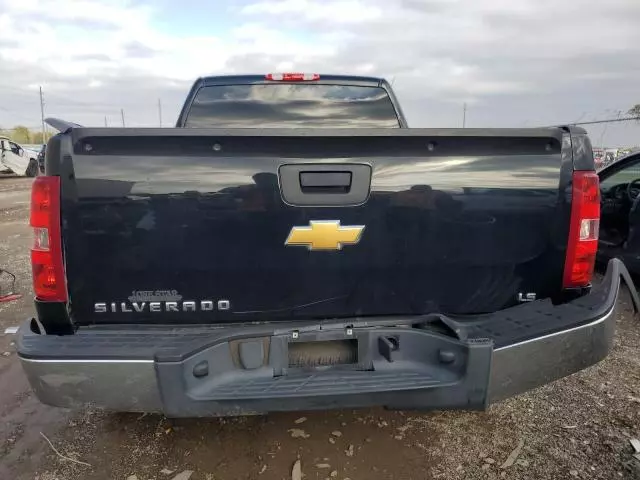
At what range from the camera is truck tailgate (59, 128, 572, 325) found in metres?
2.24

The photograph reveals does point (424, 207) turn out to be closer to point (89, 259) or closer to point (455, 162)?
point (455, 162)

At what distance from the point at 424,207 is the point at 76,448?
2.42m

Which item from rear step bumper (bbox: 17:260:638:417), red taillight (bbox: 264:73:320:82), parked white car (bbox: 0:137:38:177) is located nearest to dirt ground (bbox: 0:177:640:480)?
rear step bumper (bbox: 17:260:638:417)

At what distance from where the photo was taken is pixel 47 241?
7.30 feet

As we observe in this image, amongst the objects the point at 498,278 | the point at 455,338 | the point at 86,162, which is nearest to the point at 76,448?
the point at 86,162

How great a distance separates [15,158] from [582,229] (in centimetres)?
2604

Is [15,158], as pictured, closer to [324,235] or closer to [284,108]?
[284,108]

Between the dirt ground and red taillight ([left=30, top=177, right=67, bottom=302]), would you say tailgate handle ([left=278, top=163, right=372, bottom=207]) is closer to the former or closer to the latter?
red taillight ([left=30, top=177, right=67, bottom=302])

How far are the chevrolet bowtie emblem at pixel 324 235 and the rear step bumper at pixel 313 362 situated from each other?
38cm

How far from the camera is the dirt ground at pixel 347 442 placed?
271 centimetres

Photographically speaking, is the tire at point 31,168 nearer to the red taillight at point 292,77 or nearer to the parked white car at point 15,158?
the parked white car at point 15,158

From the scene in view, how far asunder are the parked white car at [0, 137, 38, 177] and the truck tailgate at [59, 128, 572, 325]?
24576 mm

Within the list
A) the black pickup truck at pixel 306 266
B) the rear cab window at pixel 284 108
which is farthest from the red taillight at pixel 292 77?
the black pickup truck at pixel 306 266

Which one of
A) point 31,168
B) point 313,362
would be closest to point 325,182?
point 313,362
